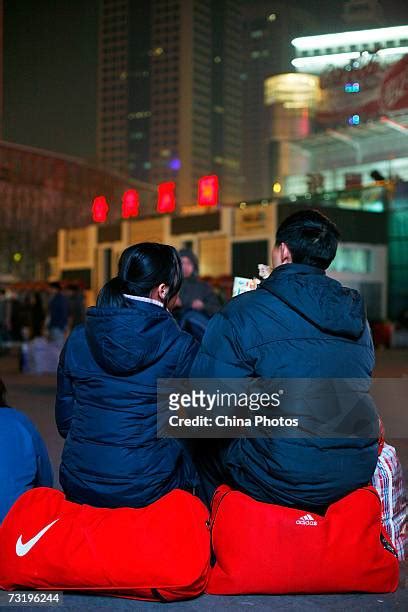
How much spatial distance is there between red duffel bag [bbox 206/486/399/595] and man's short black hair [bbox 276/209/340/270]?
0.93m

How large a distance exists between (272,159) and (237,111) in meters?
107

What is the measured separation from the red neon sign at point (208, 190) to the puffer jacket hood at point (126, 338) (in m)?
25.0

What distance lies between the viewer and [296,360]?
9.20ft

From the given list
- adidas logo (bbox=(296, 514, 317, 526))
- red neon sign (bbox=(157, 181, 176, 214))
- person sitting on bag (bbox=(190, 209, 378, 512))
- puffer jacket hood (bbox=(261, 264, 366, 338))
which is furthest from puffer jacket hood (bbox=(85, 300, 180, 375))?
red neon sign (bbox=(157, 181, 176, 214))

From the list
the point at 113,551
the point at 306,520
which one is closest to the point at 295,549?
the point at 306,520

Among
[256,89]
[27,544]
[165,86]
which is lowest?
[27,544]

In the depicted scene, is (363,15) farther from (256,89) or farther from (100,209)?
(256,89)

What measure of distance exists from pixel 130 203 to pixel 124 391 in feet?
99.0

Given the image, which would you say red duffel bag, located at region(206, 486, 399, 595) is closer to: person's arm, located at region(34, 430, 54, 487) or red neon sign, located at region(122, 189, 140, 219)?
person's arm, located at region(34, 430, 54, 487)

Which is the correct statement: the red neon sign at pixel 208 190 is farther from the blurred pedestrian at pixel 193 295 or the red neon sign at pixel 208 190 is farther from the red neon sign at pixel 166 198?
the blurred pedestrian at pixel 193 295

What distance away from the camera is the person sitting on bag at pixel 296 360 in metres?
2.78

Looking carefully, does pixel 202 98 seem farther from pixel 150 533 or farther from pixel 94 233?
pixel 150 533

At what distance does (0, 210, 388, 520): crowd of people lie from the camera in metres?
2.81

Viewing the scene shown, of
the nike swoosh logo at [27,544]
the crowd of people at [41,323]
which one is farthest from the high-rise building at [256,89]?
the nike swoosh logo at [27,544]
